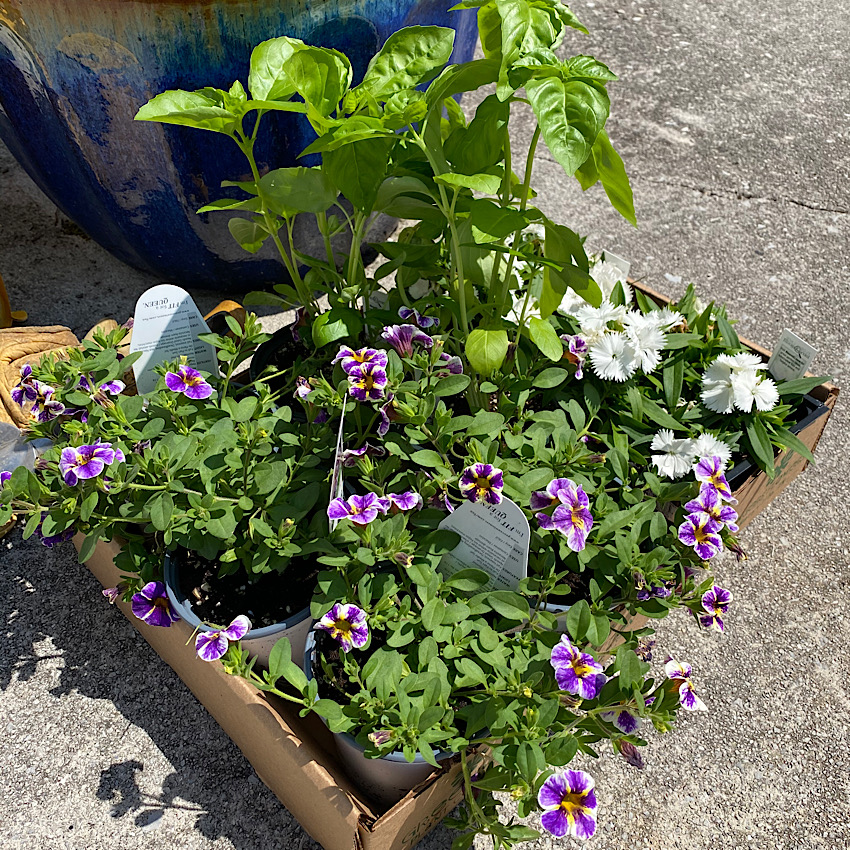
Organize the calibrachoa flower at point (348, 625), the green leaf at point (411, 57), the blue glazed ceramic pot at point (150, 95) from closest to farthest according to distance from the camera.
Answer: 1. the calibrachoa flower at point (348, 625)
2. the green leaf at point (411, 57)
3. the blue glazed ceramic pot at point (150, 95)

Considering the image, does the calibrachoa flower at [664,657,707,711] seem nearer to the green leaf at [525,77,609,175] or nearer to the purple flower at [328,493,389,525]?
the purple flower at [328,493,389,525]

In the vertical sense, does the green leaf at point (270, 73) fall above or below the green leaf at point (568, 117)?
below

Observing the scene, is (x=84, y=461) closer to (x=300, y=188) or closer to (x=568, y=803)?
(x=300, y=188)

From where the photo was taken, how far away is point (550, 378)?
3.82 feet

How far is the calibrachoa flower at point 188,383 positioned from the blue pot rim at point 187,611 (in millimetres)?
217

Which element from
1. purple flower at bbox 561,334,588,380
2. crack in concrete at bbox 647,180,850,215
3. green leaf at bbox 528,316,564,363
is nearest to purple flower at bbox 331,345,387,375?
green leaf at bbox 528,316,564,363

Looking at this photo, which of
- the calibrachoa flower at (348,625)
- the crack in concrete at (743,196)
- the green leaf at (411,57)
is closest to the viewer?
the calibrachoa flower at (348,625)

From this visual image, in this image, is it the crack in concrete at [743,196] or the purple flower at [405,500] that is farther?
the crack in concrete at [743,196]

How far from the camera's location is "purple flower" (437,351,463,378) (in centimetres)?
108

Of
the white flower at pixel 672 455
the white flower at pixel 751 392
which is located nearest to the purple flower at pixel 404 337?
the white flower at pixel 672 455

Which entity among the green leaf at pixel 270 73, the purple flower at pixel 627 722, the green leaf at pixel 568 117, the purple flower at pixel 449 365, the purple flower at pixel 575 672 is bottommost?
the purple flower at pixel 627 722

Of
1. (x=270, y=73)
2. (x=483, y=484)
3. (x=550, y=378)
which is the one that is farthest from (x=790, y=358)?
(x=270, y=73)

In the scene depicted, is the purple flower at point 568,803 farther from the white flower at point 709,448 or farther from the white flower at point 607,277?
the white flower at point 607,277

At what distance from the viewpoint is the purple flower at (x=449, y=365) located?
3.53 ft
